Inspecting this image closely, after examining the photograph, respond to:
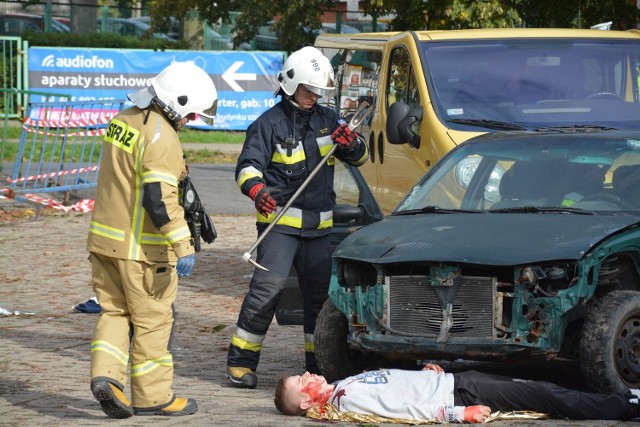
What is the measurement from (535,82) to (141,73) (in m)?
18.1

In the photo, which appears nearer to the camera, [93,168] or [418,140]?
[418,140]

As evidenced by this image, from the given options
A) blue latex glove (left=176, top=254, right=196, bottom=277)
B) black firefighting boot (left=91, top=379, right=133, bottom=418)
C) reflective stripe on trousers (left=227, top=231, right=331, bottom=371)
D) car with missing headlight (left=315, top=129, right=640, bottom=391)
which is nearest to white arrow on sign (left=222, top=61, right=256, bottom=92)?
reflective stripe on trousers (left=227, top=231, right=331, bottom=371)

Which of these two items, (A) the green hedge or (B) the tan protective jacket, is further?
(A) the green hedge

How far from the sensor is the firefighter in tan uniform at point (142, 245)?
7199mm

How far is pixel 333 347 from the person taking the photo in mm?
7801

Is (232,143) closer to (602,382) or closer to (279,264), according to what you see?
(279,264)

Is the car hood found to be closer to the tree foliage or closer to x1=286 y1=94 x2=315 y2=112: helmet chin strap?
x1=286 y1=94 x2=315 y2=112: helmet chin strap

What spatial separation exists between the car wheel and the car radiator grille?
0.50 metres

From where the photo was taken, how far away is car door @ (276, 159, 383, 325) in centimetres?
880

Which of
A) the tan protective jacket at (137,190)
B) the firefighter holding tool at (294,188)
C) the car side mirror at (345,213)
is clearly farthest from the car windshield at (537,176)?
the tan protective jacket at (137,190)

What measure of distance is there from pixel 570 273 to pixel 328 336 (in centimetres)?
160

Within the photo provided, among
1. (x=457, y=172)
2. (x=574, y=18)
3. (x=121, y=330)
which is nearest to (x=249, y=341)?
(x=121, y=330)

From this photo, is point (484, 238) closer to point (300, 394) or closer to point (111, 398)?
point (300, 394)

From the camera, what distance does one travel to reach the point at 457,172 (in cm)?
843
